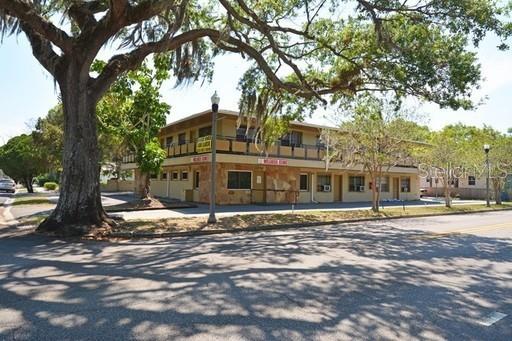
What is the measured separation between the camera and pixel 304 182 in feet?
100

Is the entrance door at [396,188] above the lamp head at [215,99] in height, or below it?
below

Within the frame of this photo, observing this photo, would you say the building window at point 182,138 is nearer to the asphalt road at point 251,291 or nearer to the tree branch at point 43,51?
the tree branch at point 43,51

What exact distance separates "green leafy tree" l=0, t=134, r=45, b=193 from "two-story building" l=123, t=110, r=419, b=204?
16957mm

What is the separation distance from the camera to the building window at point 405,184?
1485 inches

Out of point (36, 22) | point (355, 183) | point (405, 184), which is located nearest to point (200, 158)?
point (36, 22)

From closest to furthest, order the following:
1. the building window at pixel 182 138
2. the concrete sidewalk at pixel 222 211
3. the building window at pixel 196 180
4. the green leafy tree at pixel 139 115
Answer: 1. the concrete sidewalk at pixel 222 211
2. the green leafy tree at pixel 139 115
3. the building window at pixel 196 180
4. the building window at pixel 182 138

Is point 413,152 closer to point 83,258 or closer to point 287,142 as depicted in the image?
point 287,142

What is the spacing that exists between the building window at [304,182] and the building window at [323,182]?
1062 mm

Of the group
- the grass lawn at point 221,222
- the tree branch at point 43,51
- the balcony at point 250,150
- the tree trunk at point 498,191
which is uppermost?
the tree branch at point 43,51

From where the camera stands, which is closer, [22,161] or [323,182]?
[323,182]

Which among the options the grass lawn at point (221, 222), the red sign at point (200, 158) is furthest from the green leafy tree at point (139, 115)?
the grass lawn at point (221, 222)

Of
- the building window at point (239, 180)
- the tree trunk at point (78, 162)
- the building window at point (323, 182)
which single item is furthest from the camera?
the building window at point (323, 182)

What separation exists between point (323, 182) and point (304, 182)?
1.89 metres

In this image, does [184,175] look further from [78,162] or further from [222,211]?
[78,162]
